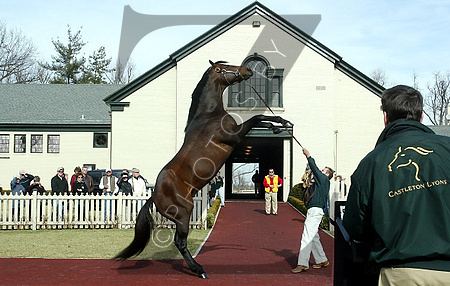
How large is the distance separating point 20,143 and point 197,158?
96.6ft

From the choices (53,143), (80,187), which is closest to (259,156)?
(53,143)

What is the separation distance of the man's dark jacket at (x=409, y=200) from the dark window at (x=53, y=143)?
3445cm

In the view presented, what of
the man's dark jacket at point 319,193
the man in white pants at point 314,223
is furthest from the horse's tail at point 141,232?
the man's dark jacket at point 319,193

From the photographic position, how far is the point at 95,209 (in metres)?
17.9

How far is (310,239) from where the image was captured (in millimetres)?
9727

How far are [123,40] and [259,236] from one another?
919 cm

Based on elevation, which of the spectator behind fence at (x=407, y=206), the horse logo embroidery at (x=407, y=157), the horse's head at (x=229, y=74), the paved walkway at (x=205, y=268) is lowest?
the paved walkway at (x=205, y=268)

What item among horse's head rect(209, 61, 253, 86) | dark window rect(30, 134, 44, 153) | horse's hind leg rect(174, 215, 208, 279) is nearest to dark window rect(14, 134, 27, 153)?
dark window rect(30, 134, 44, 153)

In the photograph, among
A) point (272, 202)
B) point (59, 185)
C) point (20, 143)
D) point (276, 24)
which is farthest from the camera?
point (20, 143)

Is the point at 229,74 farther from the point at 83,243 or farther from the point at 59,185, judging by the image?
the point at 59,185

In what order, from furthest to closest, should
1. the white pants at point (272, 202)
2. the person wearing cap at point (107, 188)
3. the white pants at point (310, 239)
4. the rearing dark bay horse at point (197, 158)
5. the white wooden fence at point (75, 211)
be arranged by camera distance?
the white pants at point (272, 202) < the person wearing cap at point (107, 188) < the white wooden fence at point (75, 211) < the white pants at point (310, 239) < the rearing dark bay horse at point (197, 158)

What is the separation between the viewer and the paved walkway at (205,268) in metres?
9.02

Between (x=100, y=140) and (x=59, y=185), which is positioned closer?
(x=59, y=185)

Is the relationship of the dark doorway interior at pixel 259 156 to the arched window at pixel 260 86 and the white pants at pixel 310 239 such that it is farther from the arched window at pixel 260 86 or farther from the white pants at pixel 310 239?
the white pants at pixel 310 239
